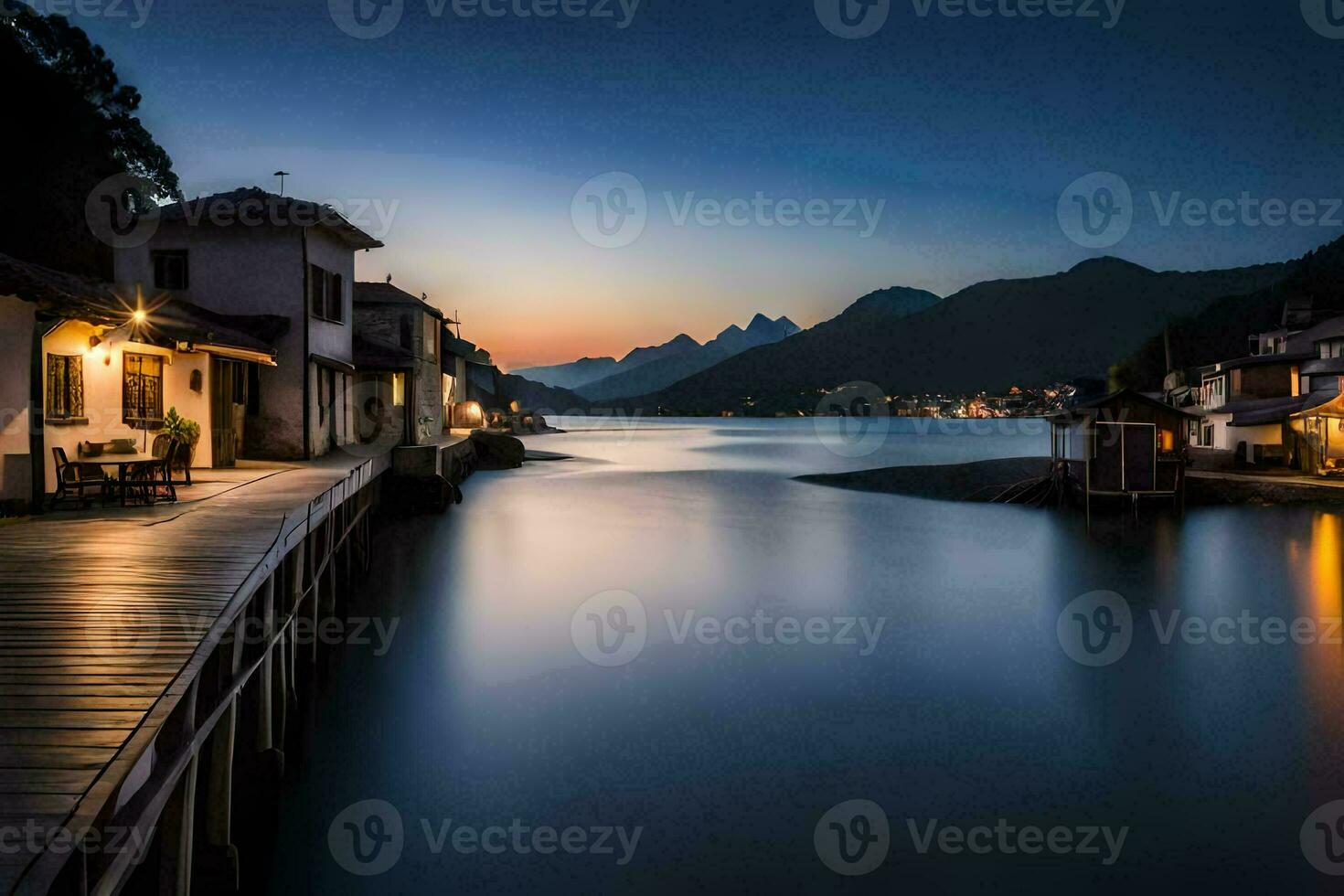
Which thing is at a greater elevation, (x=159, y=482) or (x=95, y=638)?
(x=159, y=482)

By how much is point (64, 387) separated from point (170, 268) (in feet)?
38.8

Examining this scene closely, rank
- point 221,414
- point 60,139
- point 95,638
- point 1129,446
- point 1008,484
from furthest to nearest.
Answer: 1. point 1008,484
2. point 60,139
3. point 1129,446
4. point 221,414
5. point 95,638

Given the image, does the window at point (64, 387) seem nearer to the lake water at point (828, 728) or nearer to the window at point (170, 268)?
the lake water at point (828, 728)

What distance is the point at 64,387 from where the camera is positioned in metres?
12.6

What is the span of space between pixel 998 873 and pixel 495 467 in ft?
144

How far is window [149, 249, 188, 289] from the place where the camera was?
74.7ft

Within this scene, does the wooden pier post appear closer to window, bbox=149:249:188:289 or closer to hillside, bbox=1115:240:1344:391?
window, bbox=149:249:188:289

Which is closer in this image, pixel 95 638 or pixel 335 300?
pixel 95 638

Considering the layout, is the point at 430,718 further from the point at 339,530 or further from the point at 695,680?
the point at 339,530

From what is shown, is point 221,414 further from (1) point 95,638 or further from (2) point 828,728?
(2) point 828,728

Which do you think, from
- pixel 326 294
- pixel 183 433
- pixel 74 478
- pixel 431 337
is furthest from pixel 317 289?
pixel 431 337

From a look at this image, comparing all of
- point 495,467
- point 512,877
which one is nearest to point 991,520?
point 512,877

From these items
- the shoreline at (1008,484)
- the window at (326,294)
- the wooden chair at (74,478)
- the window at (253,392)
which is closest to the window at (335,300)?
the window at (326,294)

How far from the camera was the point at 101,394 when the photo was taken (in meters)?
13.8
